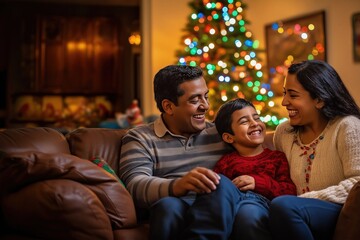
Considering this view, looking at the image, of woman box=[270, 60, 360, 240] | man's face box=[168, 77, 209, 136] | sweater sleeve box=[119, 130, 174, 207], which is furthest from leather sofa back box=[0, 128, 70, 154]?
woman box=[270, 60, 360, 240]

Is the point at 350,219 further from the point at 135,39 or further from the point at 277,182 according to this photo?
the point at 135,39

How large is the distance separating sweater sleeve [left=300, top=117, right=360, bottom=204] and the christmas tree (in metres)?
3.04

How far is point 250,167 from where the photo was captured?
6.60 ft

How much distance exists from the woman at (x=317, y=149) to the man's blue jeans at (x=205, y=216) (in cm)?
13

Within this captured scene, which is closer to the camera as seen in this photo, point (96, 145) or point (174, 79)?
point (174, 79)

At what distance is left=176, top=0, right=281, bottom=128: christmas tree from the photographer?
4988 mm

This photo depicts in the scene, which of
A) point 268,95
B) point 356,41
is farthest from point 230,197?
point 356,41

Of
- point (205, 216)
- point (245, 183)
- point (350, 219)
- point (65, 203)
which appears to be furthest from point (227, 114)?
point (65, 203)

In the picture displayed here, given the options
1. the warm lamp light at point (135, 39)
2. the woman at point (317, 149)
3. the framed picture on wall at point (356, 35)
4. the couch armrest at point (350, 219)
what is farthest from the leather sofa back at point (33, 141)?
the warm lamp light at point (135, 39)

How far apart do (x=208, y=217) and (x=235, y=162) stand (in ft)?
1.52

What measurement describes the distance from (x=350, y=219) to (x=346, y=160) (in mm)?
306

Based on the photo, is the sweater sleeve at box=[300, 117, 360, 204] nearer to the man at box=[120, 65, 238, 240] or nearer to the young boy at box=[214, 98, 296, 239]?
the young boy at box=[214, 98, 296, 239]

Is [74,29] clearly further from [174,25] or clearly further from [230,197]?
[230,197]

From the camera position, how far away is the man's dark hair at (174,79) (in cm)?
217
